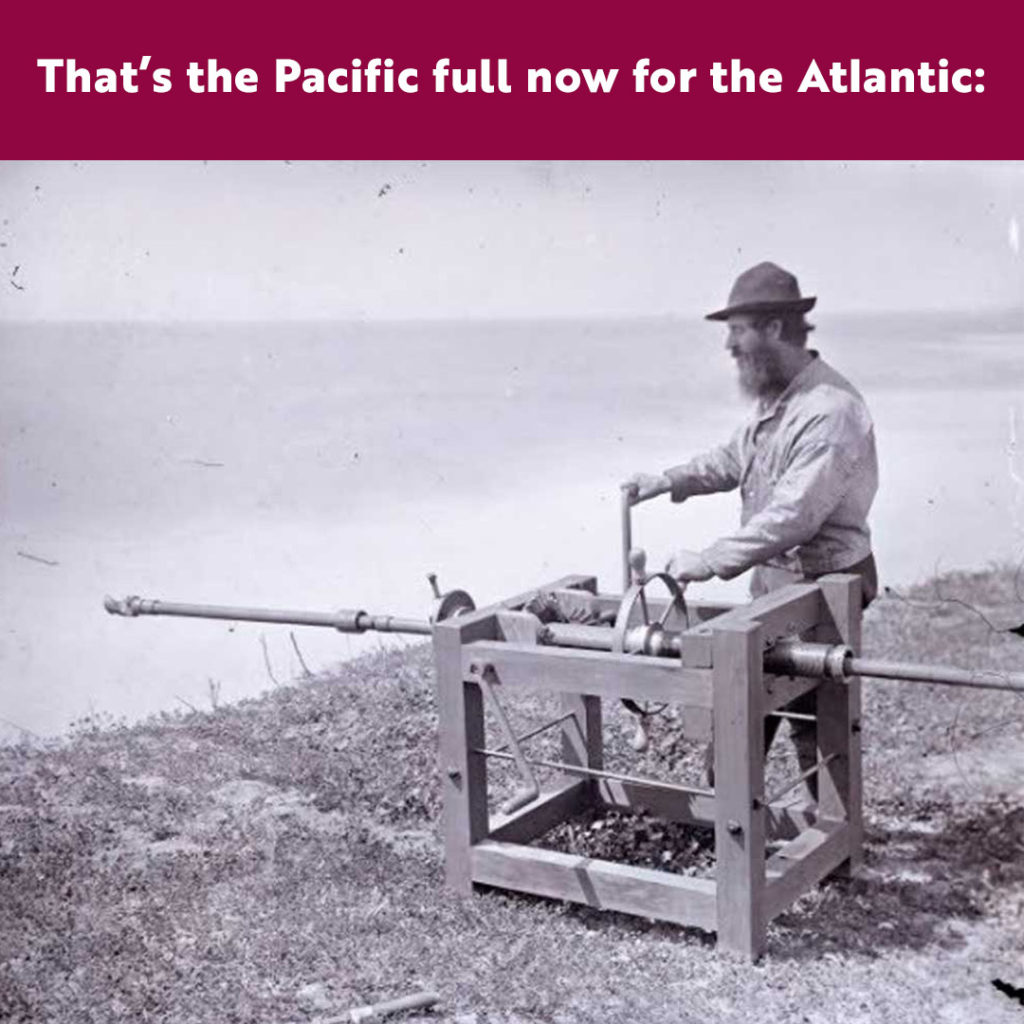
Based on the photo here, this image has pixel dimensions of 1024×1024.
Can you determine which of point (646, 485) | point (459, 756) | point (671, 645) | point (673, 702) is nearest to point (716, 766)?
point (673, 702)

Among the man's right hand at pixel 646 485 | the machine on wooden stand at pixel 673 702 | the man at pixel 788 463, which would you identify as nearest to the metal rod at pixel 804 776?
the machine on wooden stand at pixel 673 702

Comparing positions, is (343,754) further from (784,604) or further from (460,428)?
(460,428)

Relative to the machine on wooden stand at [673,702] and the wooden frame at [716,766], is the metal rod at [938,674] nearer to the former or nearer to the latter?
the machine on wooden stand at [673,702]

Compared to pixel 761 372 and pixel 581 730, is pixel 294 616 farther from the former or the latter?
pixel 761 372

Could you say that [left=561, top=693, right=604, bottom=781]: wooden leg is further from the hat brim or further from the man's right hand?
the hat brim

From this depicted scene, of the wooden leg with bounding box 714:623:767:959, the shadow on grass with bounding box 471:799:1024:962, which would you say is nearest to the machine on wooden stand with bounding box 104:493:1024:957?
the wooden leg with bounding box 714:623:767:959
